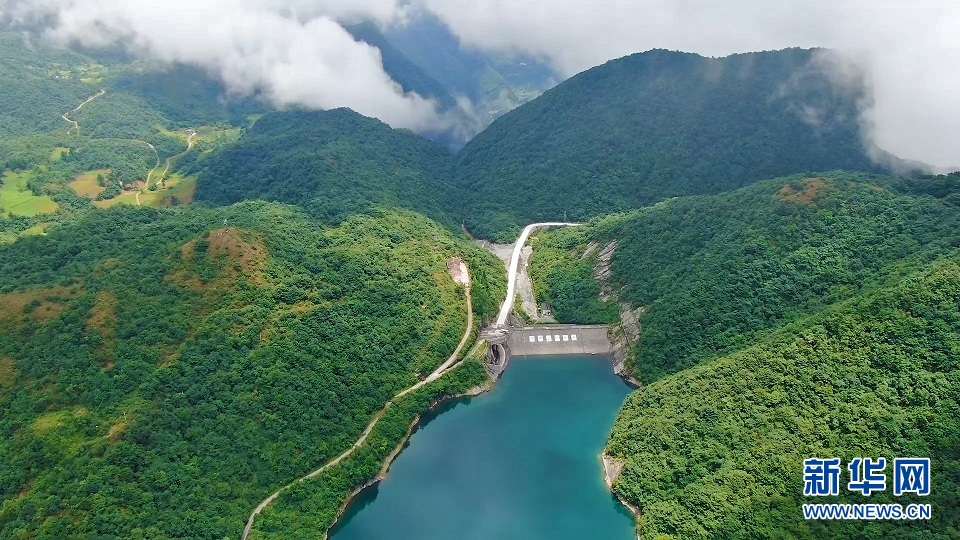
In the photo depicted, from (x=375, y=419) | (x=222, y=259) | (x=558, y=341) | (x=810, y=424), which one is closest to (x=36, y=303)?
(x=222, y=259)

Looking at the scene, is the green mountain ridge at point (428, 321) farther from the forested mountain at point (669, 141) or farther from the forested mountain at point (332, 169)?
the forested mountain at point (332, 169)

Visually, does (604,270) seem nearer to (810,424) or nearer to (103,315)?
(810,424)

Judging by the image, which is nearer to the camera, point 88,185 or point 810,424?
point 810,424

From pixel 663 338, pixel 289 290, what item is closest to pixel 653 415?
pixel 663 338

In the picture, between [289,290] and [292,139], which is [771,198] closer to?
[289,290]

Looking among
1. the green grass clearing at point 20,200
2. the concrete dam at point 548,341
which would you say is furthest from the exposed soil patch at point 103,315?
the green grass clearing at point 20,200
